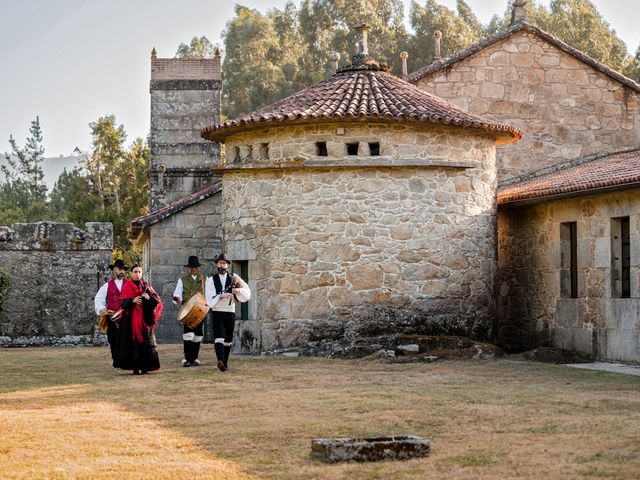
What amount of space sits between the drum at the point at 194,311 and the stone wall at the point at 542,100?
9.62 meters

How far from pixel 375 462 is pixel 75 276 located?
15.3 meters

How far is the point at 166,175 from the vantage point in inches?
1134

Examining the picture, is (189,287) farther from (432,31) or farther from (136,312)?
(432,31)

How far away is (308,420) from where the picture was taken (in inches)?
414

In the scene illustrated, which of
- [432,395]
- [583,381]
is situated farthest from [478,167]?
[432,395]

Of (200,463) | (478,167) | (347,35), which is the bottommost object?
(200,463)

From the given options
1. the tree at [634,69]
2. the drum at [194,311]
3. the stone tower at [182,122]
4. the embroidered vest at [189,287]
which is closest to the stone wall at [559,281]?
the drum at [194,311]

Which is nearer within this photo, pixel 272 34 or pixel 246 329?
pixel 246 329

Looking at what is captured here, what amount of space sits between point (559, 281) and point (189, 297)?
604cm

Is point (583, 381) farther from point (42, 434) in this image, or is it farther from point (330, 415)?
point (42, 434)

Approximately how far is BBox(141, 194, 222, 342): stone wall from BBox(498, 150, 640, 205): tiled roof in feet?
20.2

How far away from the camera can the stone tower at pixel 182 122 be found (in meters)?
28.9

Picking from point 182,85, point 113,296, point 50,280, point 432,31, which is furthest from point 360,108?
point 432,31

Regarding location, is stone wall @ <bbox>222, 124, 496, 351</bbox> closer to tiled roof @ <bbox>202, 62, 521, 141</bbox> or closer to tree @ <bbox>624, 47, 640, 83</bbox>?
tiled roof @ <bbox>202, 62, 521, 141</bbox>
